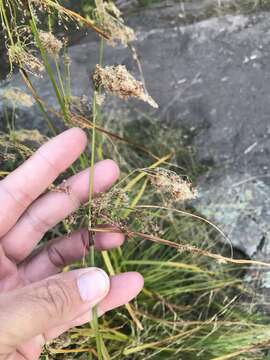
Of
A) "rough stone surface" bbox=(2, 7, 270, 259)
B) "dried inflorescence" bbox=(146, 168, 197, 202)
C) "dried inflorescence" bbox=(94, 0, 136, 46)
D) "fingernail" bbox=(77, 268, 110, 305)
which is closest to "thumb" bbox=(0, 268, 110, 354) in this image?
"fingernail" bbox=(77, 268, 110, 305)

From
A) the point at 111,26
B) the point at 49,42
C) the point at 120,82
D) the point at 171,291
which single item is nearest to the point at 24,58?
the point at 49,42

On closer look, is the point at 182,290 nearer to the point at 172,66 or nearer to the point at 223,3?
the point at 172,66

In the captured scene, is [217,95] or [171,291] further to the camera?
[217,95]

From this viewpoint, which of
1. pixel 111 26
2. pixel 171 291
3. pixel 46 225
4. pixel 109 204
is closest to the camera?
pixel 109 204

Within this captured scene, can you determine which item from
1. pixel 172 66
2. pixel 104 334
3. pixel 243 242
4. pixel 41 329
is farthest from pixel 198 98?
pixel 41 329

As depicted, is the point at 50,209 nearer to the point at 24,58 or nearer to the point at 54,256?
the point at 54,256

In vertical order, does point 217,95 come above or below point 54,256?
above

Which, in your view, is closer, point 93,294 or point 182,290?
point 93,294

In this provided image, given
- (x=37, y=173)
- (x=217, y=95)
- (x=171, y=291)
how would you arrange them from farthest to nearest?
(x=217, y=95) < (x=171, y=291) < (x=37, y=173)
